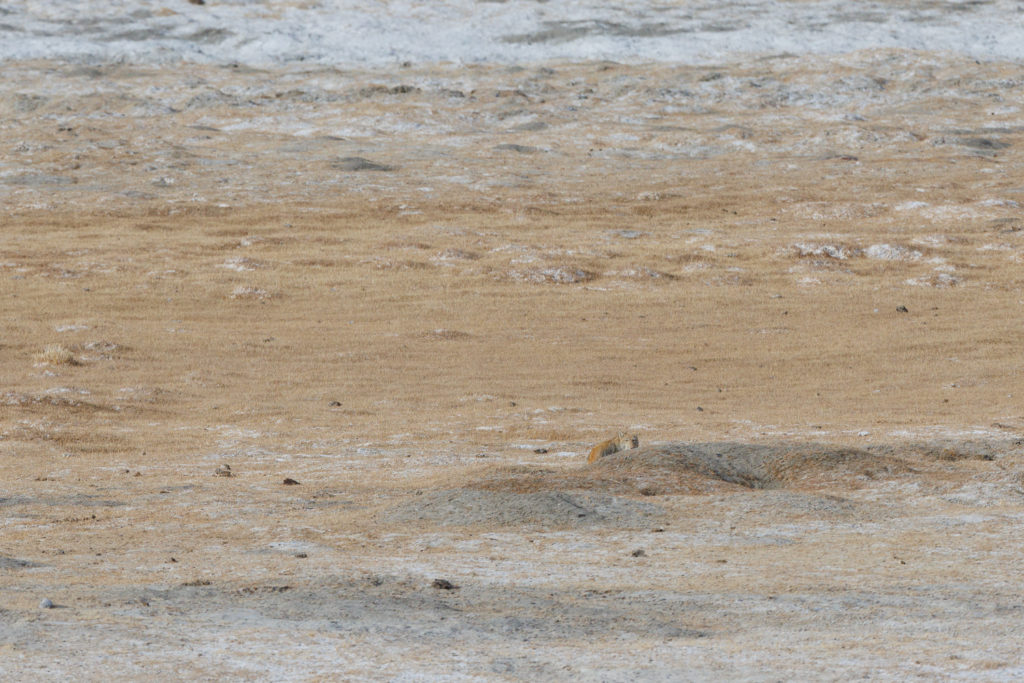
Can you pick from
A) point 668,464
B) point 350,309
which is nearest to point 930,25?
point 350,309

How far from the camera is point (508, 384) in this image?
25641 millimetres

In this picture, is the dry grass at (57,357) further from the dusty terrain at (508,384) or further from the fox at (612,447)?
the fox at (612,447)

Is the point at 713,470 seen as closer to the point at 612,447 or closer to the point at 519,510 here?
the point at 612,447

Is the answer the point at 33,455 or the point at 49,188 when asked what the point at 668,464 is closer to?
the point at 33,455

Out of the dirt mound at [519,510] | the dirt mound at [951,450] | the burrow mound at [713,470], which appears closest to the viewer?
the dirt mound at [519,510]

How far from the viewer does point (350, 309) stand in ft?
110

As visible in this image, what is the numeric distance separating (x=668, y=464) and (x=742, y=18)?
253 ft

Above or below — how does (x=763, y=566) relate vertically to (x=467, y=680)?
below

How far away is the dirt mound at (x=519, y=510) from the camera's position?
12.5 metres

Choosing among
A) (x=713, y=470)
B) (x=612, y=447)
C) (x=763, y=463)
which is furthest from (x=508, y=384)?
(x=713, y=470)

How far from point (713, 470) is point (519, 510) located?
10.3ft

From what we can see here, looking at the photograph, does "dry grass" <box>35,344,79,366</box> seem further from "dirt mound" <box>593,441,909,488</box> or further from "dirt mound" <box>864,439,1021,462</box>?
"dirt mound" <box>864,439,1021,462</box>

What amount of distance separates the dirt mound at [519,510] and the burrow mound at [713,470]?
52 cm

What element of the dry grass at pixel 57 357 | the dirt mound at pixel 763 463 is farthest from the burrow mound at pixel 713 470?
the dry grass at pixel 57 357
